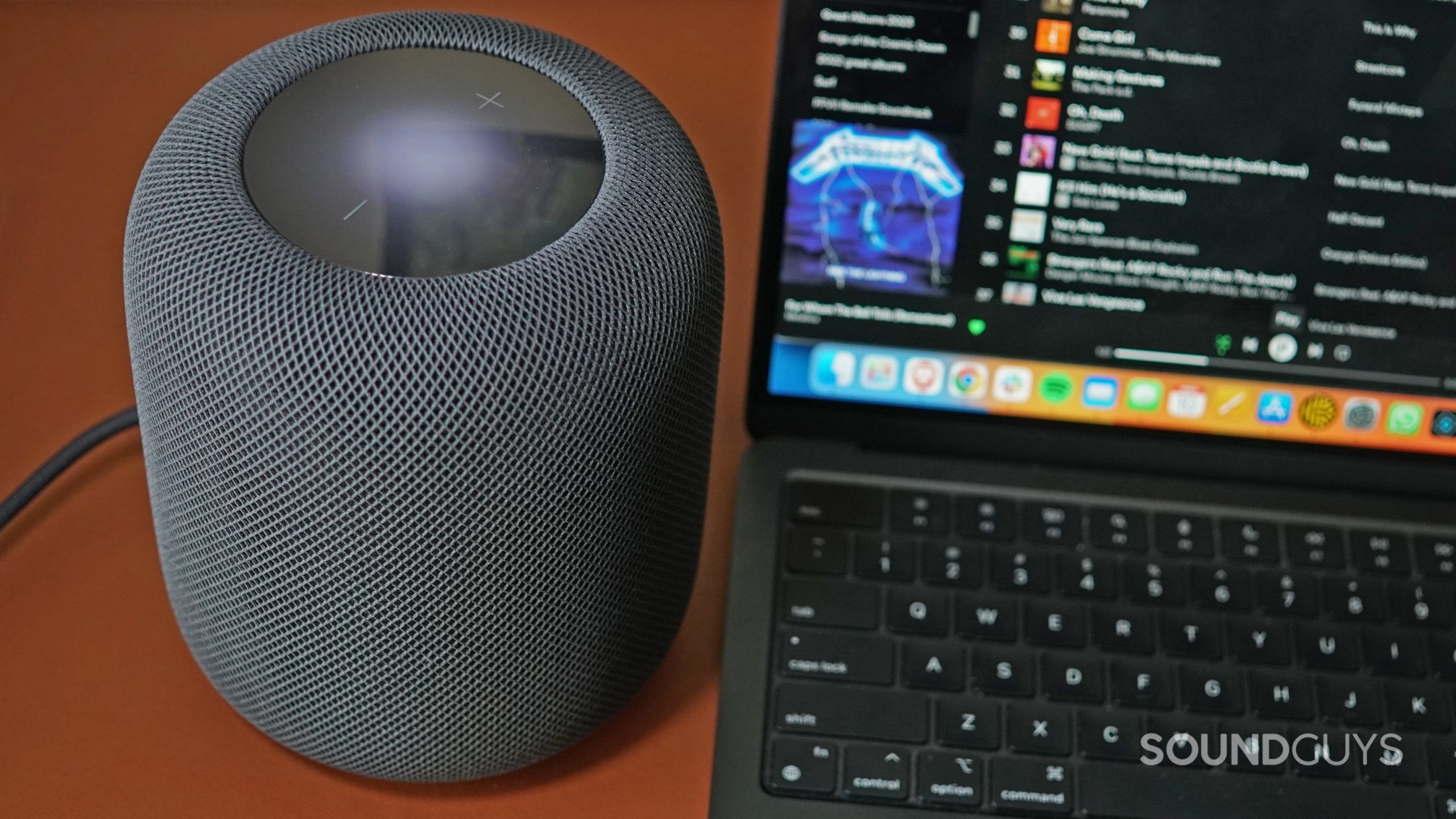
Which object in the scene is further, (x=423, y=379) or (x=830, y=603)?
(x=830, y=603)

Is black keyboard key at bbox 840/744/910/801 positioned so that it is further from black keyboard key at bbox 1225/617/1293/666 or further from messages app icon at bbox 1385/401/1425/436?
messages app icon at bbox 1385/401/1425/436

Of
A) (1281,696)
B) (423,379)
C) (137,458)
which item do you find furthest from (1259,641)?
(137,458)

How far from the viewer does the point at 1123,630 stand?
1.28ft

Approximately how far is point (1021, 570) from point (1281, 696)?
87 mm

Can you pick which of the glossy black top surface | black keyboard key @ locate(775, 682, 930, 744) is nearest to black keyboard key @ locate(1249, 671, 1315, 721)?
black keyboard key @ locate(775, 682, 930, 744)

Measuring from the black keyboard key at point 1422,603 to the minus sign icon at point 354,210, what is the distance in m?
0.35

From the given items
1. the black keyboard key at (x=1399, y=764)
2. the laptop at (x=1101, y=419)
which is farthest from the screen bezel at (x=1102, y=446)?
the black keyboard key at (x=1399, y=764)

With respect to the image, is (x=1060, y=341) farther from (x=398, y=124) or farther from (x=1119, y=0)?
(x=398, y=124)

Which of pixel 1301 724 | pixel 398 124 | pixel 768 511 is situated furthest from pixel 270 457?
pixel 1301 724

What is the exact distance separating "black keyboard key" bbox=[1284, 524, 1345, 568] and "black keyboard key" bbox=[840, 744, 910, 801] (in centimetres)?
16

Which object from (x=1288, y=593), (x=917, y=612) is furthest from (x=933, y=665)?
(x=1288, y=593)

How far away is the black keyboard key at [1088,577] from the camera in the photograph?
400mm

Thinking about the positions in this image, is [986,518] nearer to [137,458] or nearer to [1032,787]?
[1032,787]

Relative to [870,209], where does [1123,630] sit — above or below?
below
